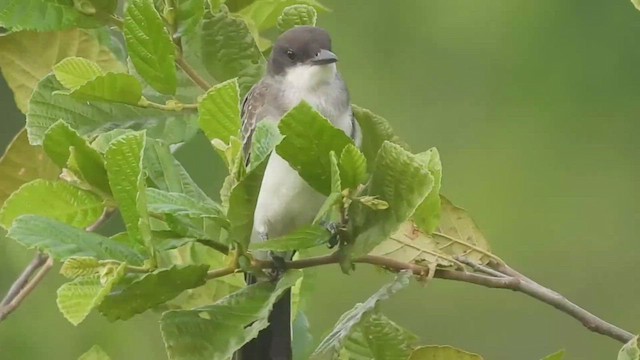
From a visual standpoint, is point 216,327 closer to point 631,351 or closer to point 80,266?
point 80,266

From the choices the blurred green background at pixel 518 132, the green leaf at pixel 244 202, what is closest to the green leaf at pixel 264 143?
the green leaf at pixel 244 202

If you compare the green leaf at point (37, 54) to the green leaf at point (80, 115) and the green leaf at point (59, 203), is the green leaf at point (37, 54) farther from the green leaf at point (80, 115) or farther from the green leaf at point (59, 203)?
the green leaf at point (59, 203)

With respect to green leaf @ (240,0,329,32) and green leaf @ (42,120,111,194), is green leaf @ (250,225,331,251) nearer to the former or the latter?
green leaf @ (42,120,111,194)

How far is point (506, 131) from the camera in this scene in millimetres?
5023

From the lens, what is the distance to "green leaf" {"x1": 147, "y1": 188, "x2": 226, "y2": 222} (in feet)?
3.23

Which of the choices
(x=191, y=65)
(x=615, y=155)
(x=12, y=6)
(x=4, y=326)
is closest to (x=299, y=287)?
(x=191, y=65)

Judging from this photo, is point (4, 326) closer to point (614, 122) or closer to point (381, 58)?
point (381, 58)

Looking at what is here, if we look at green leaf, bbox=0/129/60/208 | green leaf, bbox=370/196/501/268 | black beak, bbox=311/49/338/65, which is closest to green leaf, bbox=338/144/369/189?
green leaf, bbox=370/196/501/268

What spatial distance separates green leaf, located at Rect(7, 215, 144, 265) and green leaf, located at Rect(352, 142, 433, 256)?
0.17 metres

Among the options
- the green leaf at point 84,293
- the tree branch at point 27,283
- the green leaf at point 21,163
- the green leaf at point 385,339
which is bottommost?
the tree branch at point 27,283

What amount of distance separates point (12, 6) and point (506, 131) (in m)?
3.89

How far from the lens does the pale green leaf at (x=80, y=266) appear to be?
3.10 ft

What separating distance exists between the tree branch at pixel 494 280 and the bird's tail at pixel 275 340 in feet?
0.83

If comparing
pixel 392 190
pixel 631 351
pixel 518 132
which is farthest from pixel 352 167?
pixel 518 132
